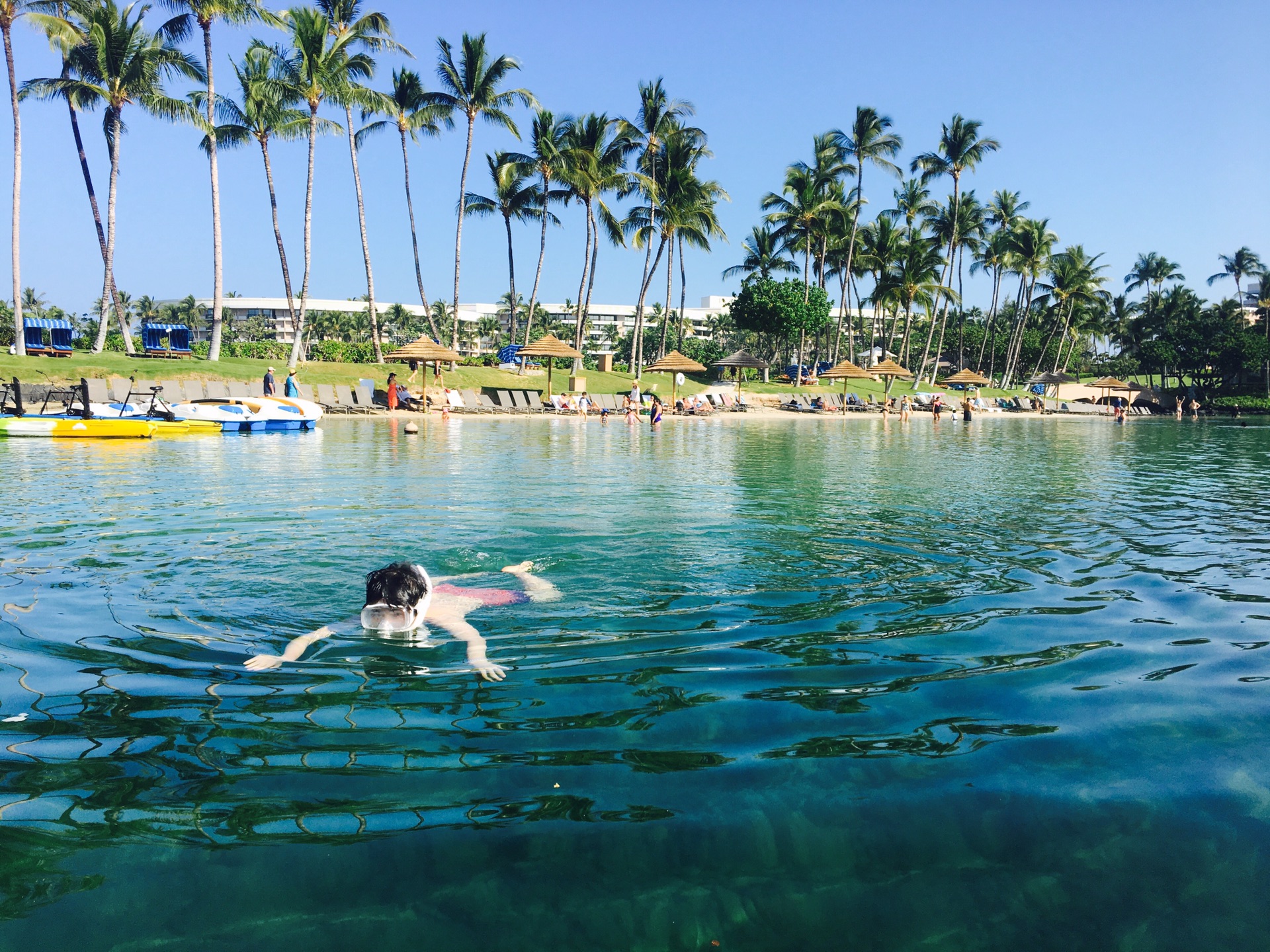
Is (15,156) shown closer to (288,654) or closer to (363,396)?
(363,396)

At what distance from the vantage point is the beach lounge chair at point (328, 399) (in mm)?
30766

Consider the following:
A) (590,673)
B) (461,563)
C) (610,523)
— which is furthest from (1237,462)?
(590,673)

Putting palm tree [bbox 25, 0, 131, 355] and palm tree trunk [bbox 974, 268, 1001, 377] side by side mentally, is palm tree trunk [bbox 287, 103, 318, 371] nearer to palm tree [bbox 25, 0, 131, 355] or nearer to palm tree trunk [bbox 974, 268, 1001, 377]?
palm tree [bbox 25, 0, 131, 355]

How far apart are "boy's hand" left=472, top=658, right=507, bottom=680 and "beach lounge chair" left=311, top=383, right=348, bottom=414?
28.1 m

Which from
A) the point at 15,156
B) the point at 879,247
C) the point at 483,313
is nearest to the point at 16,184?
the point at 15,156

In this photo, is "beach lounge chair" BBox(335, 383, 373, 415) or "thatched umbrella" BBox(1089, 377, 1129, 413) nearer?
"beach lounge chair" BBox(335, 383, 373, 415)

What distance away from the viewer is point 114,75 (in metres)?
31.9

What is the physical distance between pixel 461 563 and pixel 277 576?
1447mm

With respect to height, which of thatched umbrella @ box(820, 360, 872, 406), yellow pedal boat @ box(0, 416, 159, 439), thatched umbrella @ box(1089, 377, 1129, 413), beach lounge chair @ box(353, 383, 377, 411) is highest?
thatched umbrella @ box(1089, 377, 1129, 413)

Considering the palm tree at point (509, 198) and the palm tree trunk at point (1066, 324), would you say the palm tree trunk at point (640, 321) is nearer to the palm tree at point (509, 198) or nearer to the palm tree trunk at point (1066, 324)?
the palm tree at point (509, 198)

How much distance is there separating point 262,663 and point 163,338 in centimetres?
3669

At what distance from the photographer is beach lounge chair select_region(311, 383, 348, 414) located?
30.8 metres

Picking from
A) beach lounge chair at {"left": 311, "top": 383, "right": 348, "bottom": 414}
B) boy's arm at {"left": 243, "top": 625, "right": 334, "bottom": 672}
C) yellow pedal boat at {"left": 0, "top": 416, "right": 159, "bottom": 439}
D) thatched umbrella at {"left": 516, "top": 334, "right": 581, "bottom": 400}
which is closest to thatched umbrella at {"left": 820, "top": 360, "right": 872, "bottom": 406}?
thatched umbrella at {"left": 516, "top": 334, "right": 581, "bottom": 400}

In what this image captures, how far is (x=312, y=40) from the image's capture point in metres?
33.4
